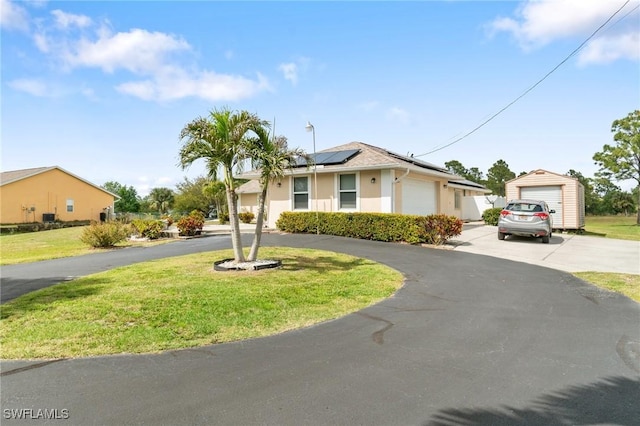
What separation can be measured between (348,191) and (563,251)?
8732mm

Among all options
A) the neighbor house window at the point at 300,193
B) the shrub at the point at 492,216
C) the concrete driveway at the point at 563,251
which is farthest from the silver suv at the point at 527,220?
the neighbor house window at the point at 300,193

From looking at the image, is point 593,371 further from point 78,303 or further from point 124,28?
Answer: point 124,28

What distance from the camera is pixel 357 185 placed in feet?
54.6

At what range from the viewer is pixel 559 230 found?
19016 millimetres

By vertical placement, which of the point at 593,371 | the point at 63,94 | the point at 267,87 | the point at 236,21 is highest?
the point at 236,21

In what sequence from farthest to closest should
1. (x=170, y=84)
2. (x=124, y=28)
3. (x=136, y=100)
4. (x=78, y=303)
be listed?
(x=136, y=100)
(x=170, y=84)
(x=124, y=28)
(x=78, y=303)

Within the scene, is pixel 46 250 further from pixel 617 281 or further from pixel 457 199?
pixel 457 199

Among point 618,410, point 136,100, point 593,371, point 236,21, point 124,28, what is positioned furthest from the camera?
point 136,100

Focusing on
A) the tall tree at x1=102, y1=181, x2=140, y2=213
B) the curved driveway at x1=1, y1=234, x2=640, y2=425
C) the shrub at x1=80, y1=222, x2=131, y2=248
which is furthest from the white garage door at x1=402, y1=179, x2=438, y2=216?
the tall tree at x1=102, y1=181, x2=140, y2=213

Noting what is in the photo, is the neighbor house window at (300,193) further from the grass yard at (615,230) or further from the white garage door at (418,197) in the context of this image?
the grass yard at (615,230)

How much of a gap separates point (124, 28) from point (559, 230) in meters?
21.3

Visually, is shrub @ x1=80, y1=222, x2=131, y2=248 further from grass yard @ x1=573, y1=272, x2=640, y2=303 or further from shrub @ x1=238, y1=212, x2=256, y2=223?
grass yard @ x1=573, y1=272, x2=640, y2=303

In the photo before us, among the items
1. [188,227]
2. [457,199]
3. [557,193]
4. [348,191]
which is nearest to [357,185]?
[348,191]

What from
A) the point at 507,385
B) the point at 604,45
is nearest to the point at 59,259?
the point at 507,385
